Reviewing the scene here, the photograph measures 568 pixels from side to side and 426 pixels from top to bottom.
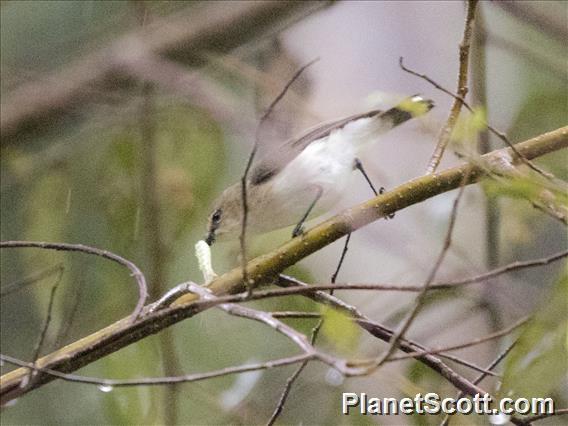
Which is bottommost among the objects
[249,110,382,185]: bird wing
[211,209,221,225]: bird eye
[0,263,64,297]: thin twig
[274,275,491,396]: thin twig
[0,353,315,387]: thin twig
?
[0,353,315,387]: thin twig

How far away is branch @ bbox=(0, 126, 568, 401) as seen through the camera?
802 millimetres

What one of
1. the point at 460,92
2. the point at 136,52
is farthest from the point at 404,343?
the point at 136,52

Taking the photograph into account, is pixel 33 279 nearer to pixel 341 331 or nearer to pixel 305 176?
pixel 305 176

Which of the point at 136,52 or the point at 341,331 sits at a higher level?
the point at 136,52

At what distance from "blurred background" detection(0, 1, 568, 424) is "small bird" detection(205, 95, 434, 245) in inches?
3.5

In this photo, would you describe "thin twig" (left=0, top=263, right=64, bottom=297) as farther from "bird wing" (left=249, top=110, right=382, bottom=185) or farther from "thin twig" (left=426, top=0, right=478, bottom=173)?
"thin twig" (left=426, top=0, right=478, bottom=173)

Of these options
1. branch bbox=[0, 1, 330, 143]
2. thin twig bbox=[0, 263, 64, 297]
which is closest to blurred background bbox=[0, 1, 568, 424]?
branch bbox=[0, 1, 330, 143]

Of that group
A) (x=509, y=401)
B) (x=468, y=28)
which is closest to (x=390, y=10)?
(x=468, y=28)

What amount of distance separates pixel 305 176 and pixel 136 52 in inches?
22.0

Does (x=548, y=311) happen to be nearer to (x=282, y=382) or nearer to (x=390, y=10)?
(x=282, y=382)

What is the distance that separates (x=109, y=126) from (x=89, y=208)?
6.9 inches

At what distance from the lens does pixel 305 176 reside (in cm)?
107

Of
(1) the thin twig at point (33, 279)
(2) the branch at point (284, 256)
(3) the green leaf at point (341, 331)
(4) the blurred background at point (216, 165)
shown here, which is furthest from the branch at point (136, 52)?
(3) the green leaf at point (341, 331)

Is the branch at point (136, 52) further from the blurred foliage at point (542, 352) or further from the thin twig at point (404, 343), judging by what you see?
the blurred foliage at point (542, 352)
